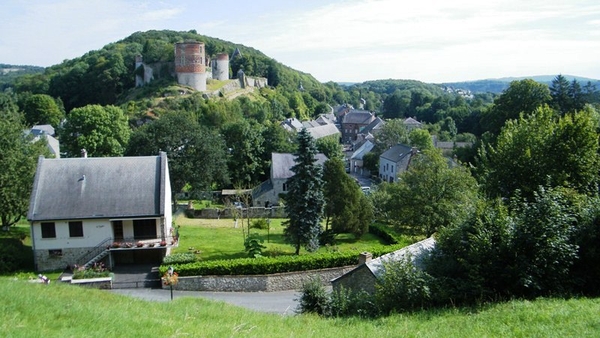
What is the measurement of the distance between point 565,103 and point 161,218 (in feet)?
172

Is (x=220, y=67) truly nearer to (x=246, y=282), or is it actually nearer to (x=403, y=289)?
(x=246, y=282)

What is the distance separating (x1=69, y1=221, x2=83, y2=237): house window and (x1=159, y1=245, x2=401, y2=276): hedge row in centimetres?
586

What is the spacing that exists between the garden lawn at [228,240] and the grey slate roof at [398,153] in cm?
2416

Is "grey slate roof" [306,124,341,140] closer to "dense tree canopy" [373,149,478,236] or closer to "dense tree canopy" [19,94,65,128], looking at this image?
"dense tree canopy" [19,94,65,128]

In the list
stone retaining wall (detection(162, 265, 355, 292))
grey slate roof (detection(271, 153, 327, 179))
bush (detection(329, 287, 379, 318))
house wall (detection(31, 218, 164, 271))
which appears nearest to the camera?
bush (detection(329, 287, 379, 318))

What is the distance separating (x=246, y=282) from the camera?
83.8 feet

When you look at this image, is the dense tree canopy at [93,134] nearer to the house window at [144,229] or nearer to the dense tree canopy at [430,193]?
the house window at [144,229]

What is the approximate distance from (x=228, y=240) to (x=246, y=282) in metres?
7.46

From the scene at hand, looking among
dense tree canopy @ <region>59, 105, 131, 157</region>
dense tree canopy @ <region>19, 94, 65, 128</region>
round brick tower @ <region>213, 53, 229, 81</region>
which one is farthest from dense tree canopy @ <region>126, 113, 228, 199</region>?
round brick tower @ <region>213, 53, 229, 81</region>

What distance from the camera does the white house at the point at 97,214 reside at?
26.9 m

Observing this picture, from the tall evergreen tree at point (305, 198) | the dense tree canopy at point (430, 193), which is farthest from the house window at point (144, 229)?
the dense tree canopy at point (430, 193)

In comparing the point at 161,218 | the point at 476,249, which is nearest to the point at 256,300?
the point at 161,218

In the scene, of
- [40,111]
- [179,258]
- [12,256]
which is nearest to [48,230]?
[12,256]

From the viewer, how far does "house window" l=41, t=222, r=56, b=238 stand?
26828mm
